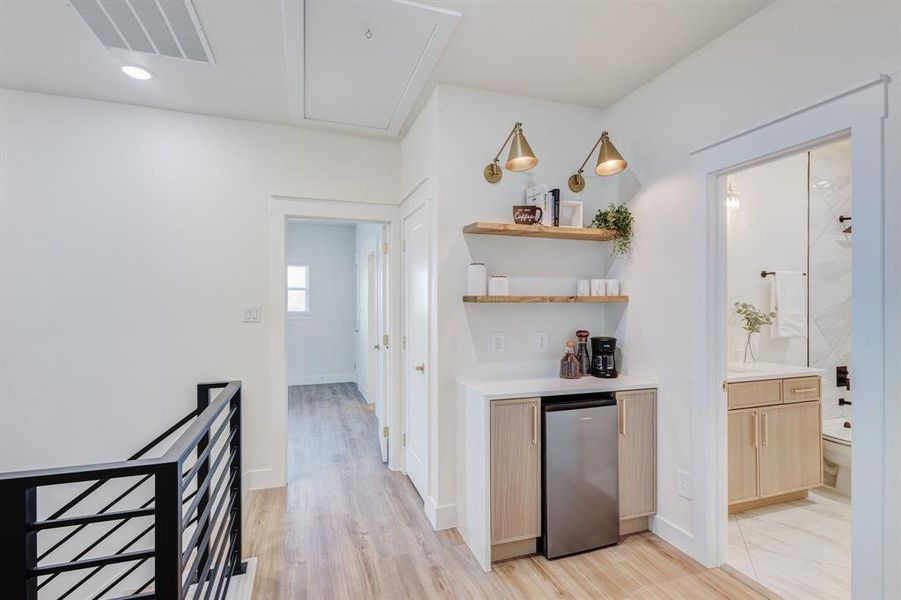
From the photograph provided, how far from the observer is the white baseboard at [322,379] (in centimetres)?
696

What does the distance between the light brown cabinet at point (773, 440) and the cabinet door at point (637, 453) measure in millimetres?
514

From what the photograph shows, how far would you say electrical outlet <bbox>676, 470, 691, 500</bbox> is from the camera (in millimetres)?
2312

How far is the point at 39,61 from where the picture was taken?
2420 mm

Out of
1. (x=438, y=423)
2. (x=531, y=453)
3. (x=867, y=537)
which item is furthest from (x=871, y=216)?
(x=438, y=423)

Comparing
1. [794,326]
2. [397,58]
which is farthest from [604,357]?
[397,58]

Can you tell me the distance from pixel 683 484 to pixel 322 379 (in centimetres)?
589

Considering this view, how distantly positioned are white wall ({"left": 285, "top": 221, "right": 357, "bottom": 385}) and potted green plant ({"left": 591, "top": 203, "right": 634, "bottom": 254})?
16.8 ft

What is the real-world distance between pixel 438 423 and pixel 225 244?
6.68ft

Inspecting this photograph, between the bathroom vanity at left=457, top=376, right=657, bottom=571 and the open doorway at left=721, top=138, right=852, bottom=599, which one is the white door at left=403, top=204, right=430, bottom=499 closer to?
the bathroom vanity at left=457, top=376, right=657, bottom=571

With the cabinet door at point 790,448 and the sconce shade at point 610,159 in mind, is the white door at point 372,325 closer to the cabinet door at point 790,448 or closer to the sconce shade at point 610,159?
the sconce shade at point 610,159

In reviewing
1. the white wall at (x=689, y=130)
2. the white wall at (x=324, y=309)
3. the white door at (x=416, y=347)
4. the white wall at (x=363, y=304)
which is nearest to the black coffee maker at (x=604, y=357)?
the white wall at (x=689, y=130)

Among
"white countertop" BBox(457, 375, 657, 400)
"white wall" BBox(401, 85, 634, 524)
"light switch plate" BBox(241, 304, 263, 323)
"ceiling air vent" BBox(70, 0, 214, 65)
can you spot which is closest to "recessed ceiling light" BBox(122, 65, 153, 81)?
"ceiling air vent" BBox(70, 0, 214, 65)

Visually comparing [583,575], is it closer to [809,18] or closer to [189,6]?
[809,18]

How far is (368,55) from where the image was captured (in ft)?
7.55
